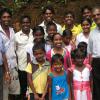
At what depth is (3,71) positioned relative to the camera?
7.41m

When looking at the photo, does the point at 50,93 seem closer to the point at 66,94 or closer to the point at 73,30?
the point at 66,94

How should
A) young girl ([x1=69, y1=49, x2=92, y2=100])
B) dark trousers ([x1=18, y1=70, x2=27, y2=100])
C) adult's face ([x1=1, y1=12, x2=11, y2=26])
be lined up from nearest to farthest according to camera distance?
young girl ([x1=69, y1=49, x2=92, y2=100])
adult's face ([x1=1, y1=12, x2=11, y2=26])
dark trousers ([x1=18, y1=70, x2=27, y2=100])

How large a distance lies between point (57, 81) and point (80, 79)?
44 centimetres

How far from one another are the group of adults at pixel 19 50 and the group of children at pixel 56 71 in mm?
189

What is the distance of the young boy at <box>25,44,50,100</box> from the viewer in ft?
22.7

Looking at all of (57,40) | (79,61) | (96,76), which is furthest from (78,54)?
(96,76)

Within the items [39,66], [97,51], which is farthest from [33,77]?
[97,51]

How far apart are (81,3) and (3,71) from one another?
14.9ft

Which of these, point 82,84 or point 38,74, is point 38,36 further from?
point 82,84

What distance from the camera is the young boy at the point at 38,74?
6.92 metres

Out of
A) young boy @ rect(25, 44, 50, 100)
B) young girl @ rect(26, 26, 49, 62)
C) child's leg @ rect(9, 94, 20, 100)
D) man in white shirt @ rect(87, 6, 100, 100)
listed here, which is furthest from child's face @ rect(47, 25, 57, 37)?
child's leg @ rect(9, 94, 20, 100)

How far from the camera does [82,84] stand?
7066mm

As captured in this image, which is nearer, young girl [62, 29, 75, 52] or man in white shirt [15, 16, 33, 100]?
young girl [62, 29, 75, 52]

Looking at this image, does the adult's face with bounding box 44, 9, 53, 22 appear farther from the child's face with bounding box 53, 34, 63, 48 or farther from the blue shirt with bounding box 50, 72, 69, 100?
the blue shirt with bounding box 50, 72, 69, 100
